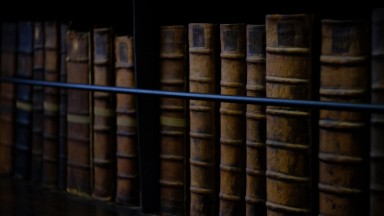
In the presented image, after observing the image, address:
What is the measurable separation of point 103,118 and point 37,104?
0.96 feet

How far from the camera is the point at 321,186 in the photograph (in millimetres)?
1267

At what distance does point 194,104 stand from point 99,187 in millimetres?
389

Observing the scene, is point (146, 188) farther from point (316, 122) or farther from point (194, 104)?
point (316, 122)

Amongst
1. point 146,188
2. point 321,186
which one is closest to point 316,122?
point 321,186

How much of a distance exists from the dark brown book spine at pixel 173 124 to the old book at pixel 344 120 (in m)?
0.38

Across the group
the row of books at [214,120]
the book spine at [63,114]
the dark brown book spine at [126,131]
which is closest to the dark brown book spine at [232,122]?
the row of books at [214,120]

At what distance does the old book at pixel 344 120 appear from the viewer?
3.95 feet

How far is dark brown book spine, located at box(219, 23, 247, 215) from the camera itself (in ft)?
4.57

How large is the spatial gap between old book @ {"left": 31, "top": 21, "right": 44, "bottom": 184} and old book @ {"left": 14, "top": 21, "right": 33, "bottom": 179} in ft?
0.07

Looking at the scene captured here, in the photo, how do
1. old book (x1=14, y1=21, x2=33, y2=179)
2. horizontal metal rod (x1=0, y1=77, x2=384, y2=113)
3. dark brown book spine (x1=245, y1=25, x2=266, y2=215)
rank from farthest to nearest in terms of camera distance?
old book (x1=14, y1=21, x2=33, y2=179) → dark brown book spine (x1=245, y1=25, x2=266, y2=215) → horizontal metal rod (x1=0, y1=77, x2=384, y2=113)

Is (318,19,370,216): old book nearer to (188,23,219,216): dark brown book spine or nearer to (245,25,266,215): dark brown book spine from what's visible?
(245,25,266,215): dark brown book spine

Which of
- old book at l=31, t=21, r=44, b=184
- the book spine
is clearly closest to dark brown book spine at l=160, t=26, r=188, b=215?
the book spine

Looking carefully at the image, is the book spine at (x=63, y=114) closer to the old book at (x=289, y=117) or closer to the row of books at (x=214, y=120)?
the row of books at (x=214, y=120)

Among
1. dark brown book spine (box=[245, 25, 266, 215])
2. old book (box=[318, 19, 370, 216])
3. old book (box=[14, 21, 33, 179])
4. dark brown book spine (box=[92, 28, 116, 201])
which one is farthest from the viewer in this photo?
old book (box=[14, 21, 33, 179])
